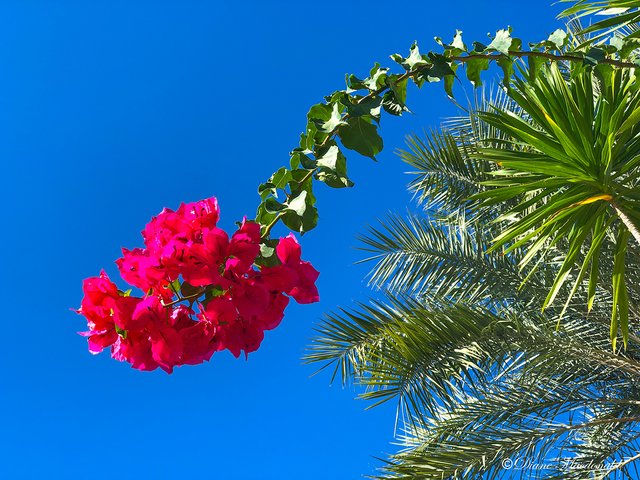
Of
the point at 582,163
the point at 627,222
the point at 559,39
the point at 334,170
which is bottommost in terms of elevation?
the point at 334,170

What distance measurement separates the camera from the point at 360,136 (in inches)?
52.7

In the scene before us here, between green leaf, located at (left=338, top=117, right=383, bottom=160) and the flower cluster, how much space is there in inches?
13.0

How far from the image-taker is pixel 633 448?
5.41 meters

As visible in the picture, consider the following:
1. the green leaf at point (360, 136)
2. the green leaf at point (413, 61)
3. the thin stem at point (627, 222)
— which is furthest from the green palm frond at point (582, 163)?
the green leaf at point (360, 136)

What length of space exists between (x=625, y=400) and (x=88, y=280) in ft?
18.2

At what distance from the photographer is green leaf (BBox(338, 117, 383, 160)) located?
1.34 metres

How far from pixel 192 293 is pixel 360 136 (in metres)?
0.52

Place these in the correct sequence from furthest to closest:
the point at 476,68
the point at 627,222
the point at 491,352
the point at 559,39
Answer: the point at 491,352 → the point at 627,222 → the point at 559,39 → the point at 476,68

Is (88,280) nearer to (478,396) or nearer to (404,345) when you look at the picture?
(404,345)

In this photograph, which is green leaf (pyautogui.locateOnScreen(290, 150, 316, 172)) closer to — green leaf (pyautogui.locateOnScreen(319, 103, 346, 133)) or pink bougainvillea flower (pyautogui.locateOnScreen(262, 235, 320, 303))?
green leaf (pyautogui.locateOnScreen(319, 103, 346, 133))

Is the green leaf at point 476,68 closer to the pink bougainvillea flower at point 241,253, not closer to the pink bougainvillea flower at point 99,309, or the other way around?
the pink bougainvillea flower at point 241,253

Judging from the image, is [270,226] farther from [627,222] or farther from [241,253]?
[627,222]

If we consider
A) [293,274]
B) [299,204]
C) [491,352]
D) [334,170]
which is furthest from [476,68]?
[491,352]

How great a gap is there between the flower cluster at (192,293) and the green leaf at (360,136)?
0.33 metres
